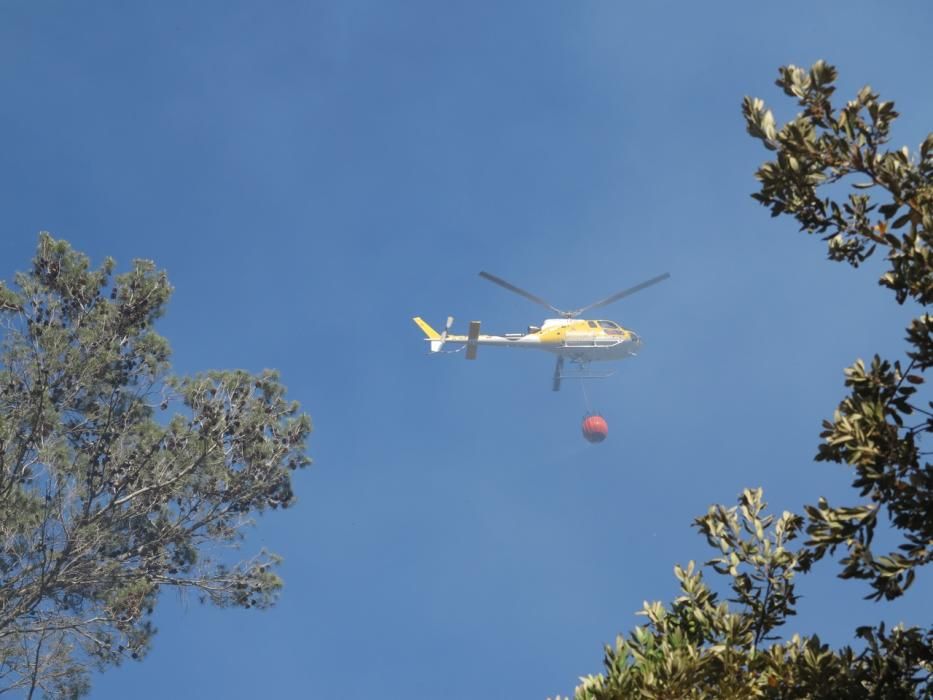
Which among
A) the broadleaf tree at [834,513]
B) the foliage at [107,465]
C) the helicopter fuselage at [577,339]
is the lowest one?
the broadleaf tree at [834,513]

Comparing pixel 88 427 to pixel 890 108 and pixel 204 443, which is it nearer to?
pixel 204 443

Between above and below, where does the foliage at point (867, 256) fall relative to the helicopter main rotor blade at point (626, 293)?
below

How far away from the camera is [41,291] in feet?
84.9

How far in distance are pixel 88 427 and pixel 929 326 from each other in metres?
23.0

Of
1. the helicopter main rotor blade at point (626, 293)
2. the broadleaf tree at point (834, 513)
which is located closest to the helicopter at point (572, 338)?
the helicopter main rotor blade at point (626, 293)

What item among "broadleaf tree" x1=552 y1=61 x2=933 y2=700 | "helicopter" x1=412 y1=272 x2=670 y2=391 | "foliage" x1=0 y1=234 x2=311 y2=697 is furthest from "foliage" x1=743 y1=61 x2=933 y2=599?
"helicopter" x1=412 y1=272 x2=670 y2=391

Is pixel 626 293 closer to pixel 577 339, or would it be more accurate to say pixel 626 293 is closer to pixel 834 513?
pixel 577 339

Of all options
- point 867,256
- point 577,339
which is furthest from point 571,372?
point 867,256

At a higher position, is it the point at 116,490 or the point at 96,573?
the point at 116,490

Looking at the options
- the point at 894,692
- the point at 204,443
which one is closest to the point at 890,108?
the point at 894,692

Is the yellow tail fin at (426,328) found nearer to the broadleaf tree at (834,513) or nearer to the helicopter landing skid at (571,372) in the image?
the helicopter landing skid at (571,372)

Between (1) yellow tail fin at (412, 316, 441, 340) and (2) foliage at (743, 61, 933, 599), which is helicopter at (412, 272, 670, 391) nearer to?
(1) yellow tail fin at (412, 316, 441, 340)

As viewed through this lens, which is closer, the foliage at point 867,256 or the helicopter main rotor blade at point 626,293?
the foliage at point 867,256

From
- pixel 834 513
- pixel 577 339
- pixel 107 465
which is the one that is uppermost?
pixel 577 339
